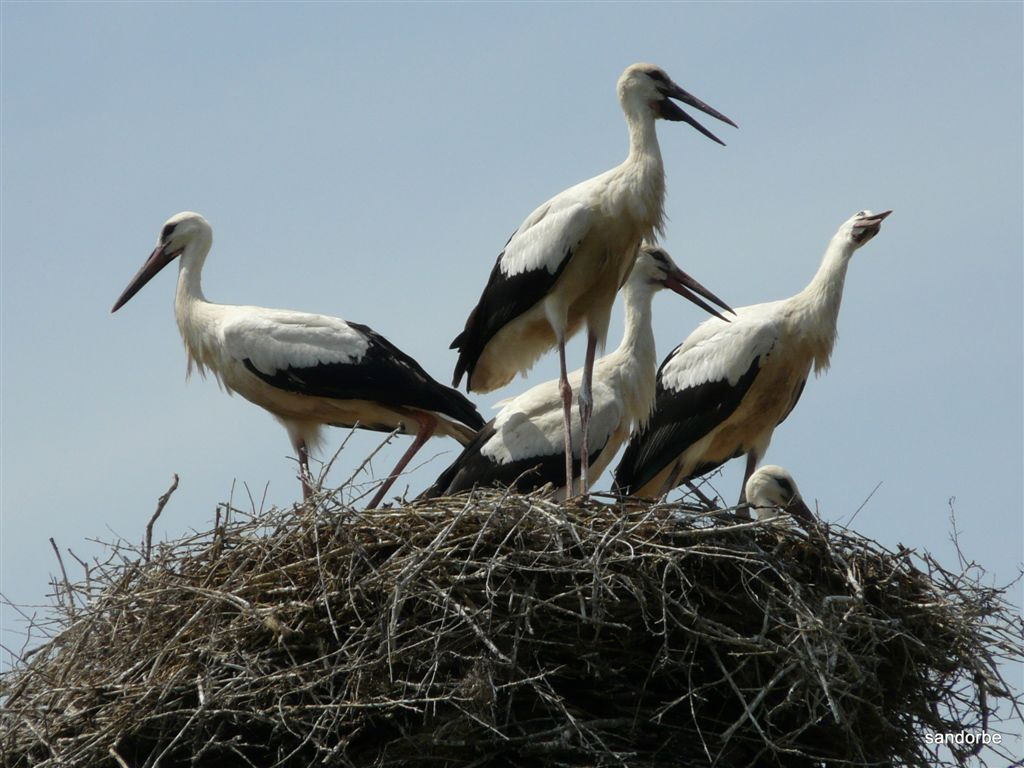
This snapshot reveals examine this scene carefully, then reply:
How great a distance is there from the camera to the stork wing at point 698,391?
978 cm

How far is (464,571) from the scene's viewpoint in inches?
271

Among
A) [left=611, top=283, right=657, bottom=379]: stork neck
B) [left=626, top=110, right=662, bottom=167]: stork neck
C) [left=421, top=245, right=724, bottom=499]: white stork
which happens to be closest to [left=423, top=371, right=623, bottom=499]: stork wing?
[left=421, top=245, right=724, bottom=499]: white stork

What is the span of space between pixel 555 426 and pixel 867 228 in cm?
220

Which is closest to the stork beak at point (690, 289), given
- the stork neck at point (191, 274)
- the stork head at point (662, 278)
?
the stork head at point (662, 278)

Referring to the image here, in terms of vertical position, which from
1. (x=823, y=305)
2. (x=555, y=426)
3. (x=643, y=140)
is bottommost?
(x=555, y=426)

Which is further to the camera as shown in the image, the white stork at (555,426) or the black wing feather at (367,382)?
the black wing feather at (367,382)

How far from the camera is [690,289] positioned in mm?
9914

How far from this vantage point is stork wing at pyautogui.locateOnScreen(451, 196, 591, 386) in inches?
343

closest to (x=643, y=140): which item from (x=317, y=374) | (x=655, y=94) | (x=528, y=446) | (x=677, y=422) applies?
(x=655, y=94)

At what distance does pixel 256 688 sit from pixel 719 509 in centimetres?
191

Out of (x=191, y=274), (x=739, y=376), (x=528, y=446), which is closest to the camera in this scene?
(x=528, y=446)

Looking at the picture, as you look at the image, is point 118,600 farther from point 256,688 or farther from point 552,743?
point 552,743

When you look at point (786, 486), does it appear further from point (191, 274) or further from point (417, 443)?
point (191, 274)

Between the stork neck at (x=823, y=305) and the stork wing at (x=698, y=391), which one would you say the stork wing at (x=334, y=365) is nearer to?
the stork wing at (x=698, y=391)
